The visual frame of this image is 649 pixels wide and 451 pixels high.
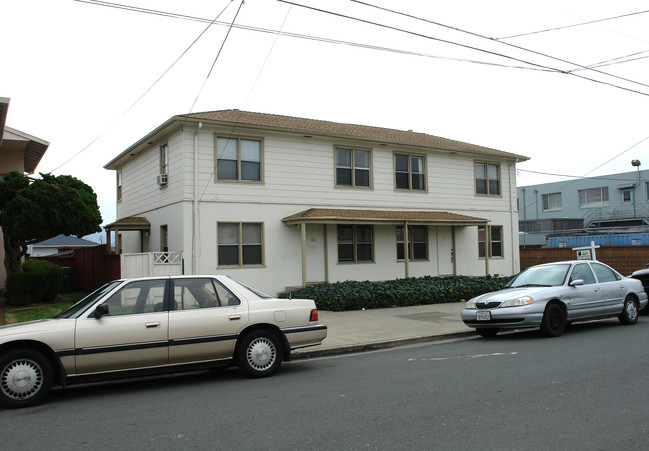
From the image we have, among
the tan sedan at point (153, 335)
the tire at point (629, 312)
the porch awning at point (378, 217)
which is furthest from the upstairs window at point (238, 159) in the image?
the tire at point (629, 312)

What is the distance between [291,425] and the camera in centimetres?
541

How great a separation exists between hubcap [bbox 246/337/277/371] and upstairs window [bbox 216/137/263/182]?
10.5 metres

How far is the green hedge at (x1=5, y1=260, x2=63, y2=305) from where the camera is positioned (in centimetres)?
1568

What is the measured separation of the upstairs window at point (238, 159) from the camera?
1764 cm

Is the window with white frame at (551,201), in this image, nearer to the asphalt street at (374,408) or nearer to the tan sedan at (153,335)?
the asphalt street at (374,408)

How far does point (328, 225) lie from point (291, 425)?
1417 cm

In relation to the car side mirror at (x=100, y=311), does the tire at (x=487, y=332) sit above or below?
below

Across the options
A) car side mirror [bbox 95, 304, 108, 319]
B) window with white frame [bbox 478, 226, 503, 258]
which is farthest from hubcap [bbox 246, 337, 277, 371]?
window with white frame [bbox 478, 226, 503, 258]

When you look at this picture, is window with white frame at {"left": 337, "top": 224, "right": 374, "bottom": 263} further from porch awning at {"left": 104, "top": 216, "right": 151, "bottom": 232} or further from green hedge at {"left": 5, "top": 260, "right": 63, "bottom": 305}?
green hedge at {"left": 5, "top": 260, "right": 63, "bottom": 305}

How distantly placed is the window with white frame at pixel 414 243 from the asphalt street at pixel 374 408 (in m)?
12.2

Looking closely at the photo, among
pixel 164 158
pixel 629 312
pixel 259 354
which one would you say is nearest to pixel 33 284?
pixel 164 158

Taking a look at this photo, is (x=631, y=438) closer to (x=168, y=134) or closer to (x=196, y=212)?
(x=196, y=212)

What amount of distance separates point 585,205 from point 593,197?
937 mm

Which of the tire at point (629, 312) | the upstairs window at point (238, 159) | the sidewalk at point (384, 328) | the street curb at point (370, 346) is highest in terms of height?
the upstairs window at point (238, 159)
